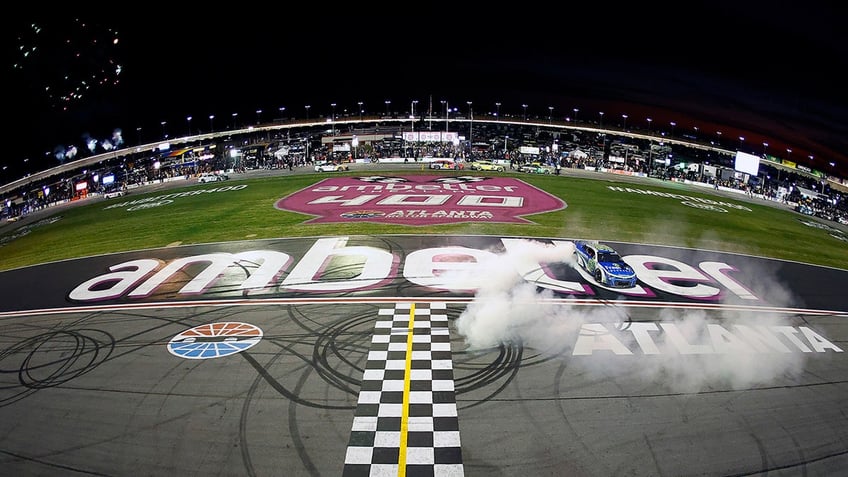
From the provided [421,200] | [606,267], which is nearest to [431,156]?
[421,200]

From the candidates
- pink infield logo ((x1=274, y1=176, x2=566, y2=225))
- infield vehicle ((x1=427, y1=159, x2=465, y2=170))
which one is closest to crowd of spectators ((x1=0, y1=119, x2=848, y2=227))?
infield vehicle ((x1=427, y1=159, x2=465, y2=170))

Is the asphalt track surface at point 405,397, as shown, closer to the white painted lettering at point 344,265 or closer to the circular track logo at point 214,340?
the circular track logo at point 214,340

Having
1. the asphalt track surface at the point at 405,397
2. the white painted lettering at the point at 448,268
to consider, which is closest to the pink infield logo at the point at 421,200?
the white painted lettering at the point at 448,268

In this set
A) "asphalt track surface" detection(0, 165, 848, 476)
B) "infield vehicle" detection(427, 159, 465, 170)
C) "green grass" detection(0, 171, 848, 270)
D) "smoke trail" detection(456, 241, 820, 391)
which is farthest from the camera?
"infield vehicle" detection(427, 159, 465, 170)

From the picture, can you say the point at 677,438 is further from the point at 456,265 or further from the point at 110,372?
the point at 110,372

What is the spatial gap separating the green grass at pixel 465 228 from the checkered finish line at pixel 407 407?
1307 cm

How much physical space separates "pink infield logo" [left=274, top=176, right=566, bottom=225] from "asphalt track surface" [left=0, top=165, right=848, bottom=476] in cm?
1487

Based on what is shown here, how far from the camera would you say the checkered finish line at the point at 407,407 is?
9094mm

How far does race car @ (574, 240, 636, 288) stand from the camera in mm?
18625

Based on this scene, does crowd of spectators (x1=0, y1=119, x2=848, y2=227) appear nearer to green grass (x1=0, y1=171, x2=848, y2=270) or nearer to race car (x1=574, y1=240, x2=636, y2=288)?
green grass (x1=0, y1=171, x2=848, y2=270)

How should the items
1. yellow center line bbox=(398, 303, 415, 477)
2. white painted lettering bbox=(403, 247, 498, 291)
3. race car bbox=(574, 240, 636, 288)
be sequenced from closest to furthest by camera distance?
yellow center line bbox=(398, 303, 415, 477) < race car bbox=(574, 240, 636, 288) < white painted lettering bbox=(403, 247, 498, 291)

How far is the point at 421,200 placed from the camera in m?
36.2

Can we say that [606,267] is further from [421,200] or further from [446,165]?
[446,165]

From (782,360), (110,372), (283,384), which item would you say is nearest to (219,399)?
(283,384)
